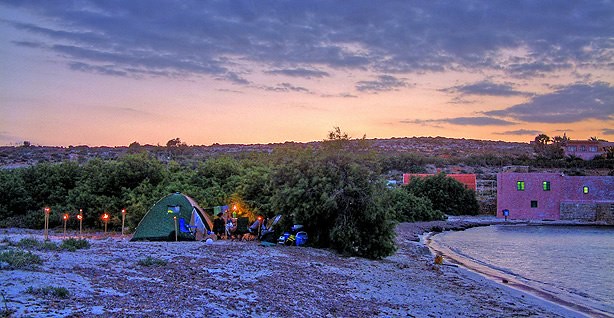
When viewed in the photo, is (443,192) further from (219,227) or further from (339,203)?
(219,227)

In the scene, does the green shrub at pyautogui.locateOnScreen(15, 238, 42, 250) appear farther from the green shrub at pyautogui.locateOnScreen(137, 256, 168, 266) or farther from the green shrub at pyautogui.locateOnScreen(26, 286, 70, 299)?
the green shrub at pyautogui.locateOnScreen(26, 286, 70, 299)

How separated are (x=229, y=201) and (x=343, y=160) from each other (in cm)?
691

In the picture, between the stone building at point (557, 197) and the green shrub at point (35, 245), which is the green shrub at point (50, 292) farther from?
the stone building at point (557, 197)

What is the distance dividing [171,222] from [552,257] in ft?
75.4

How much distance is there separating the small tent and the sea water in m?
13.3

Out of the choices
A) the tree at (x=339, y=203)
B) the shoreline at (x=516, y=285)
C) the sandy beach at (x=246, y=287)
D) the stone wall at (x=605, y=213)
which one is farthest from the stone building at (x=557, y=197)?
the sandy beach at (x=246, y=287)

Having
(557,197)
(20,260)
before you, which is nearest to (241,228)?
(20,260)

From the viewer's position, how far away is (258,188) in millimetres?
24828

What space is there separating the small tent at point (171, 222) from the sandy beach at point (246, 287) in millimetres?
2885

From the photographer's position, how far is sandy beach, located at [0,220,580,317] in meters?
8.38

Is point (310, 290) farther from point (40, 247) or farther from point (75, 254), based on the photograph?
point (40, 247)

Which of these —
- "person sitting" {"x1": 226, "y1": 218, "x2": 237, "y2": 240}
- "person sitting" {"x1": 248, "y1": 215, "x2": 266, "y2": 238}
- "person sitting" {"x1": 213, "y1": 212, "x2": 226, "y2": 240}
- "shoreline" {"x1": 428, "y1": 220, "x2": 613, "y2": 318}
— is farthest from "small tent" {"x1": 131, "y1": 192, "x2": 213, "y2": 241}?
"shoreline" {"x1": 428, "y1": 220, "x2": 613, "y2": 318}

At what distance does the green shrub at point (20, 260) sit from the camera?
31.6 feet

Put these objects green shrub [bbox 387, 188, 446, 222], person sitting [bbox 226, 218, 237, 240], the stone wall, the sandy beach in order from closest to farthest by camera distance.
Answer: the sandy beach → person sitting [bbox 226, 218, 237, 240] → green shrub [bbox 387, 188, 446, 222] → the stone wall
